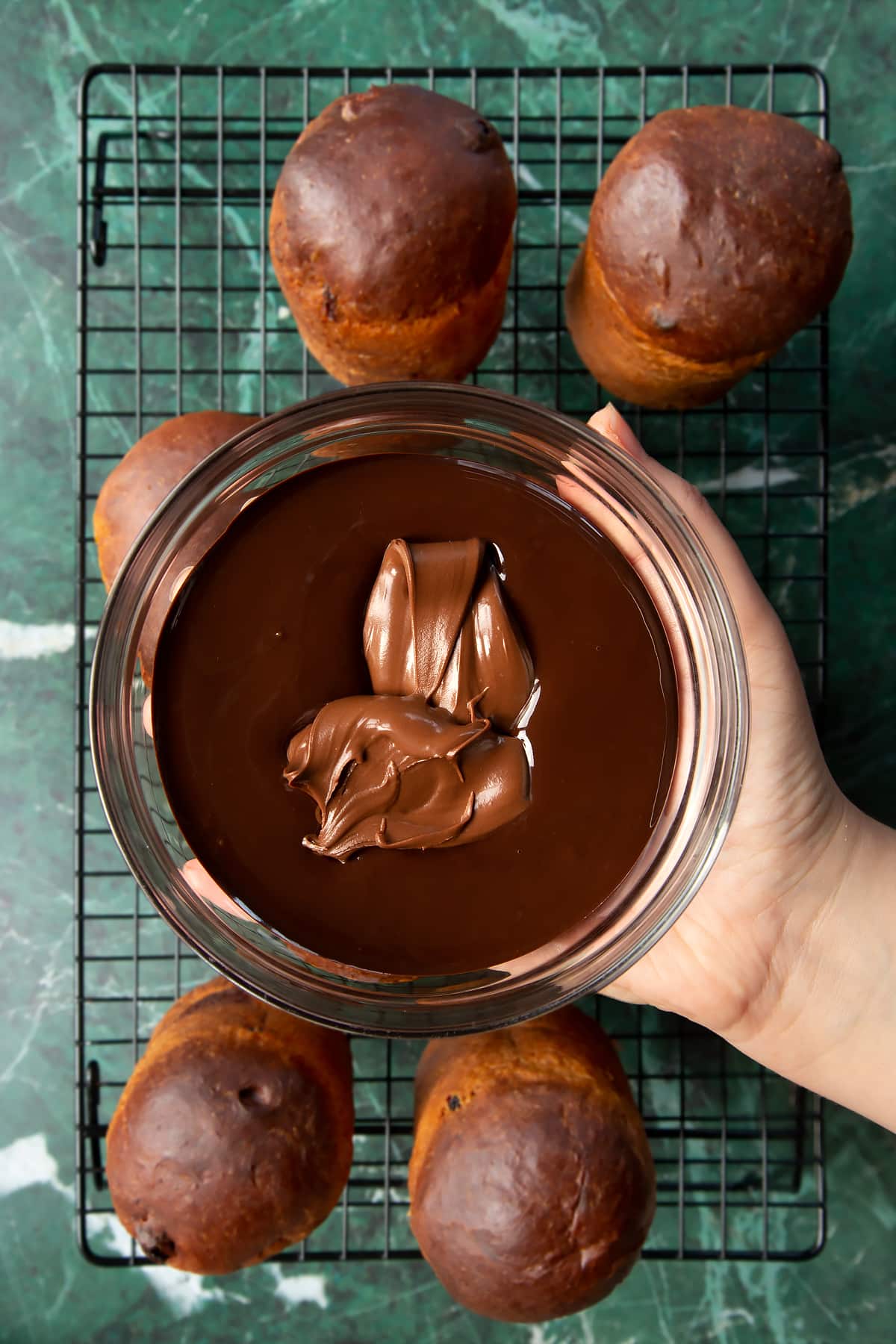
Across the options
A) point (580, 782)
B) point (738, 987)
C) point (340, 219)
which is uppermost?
point (340, 219)

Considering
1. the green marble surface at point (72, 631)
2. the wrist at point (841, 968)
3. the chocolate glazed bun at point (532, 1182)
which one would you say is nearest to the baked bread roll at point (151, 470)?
the green marble surface at point (72, 631)

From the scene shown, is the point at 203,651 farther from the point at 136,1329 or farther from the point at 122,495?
the point at 136,1329

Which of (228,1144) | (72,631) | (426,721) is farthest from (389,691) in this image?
(72,631)

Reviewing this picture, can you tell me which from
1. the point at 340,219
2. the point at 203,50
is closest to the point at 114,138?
the point at 203,50

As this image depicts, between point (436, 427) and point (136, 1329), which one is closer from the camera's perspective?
point (436, 427)

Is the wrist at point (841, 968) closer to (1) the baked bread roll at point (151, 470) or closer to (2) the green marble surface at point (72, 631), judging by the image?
(2) the green marble surface at point (72, 631)

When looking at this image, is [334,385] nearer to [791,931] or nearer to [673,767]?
[673,767]
